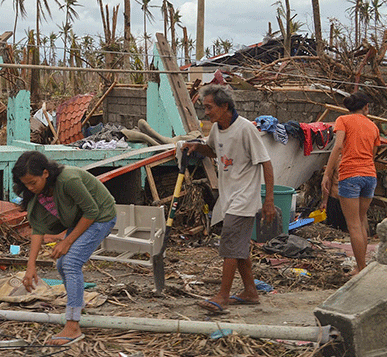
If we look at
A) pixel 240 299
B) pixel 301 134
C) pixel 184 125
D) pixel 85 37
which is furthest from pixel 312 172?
pixel 85 37

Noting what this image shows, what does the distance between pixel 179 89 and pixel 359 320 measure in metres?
6.24

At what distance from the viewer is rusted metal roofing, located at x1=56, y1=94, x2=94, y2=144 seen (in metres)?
11.1

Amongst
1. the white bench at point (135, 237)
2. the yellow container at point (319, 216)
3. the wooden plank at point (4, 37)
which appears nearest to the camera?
the white bench at point (135, 237)

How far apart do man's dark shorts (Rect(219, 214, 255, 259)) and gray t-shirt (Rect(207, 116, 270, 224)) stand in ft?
0.21

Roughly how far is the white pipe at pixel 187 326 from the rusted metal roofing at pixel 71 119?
7282 millimetres

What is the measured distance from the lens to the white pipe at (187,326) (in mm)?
3642

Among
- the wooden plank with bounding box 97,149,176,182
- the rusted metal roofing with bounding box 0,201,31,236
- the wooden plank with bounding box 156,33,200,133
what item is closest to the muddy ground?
the rusted metal roofing with bounding box 0,201,31,236

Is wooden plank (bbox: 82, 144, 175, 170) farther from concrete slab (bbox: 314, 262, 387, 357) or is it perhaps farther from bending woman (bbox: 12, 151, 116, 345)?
concrete slab (bbox: 314, 262, 387, 357)

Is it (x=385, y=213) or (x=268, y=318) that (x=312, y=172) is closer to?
(x=385, y=213)

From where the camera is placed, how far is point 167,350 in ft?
12.4

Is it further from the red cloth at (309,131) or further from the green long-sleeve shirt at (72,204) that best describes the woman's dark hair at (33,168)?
the red cloth at (309,131)

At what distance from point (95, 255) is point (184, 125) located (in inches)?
123

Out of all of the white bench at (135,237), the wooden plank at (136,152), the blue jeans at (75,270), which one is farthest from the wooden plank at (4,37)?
the blue jeans at (75,270)

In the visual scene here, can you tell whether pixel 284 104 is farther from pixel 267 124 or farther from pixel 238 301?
pixel 238 301
